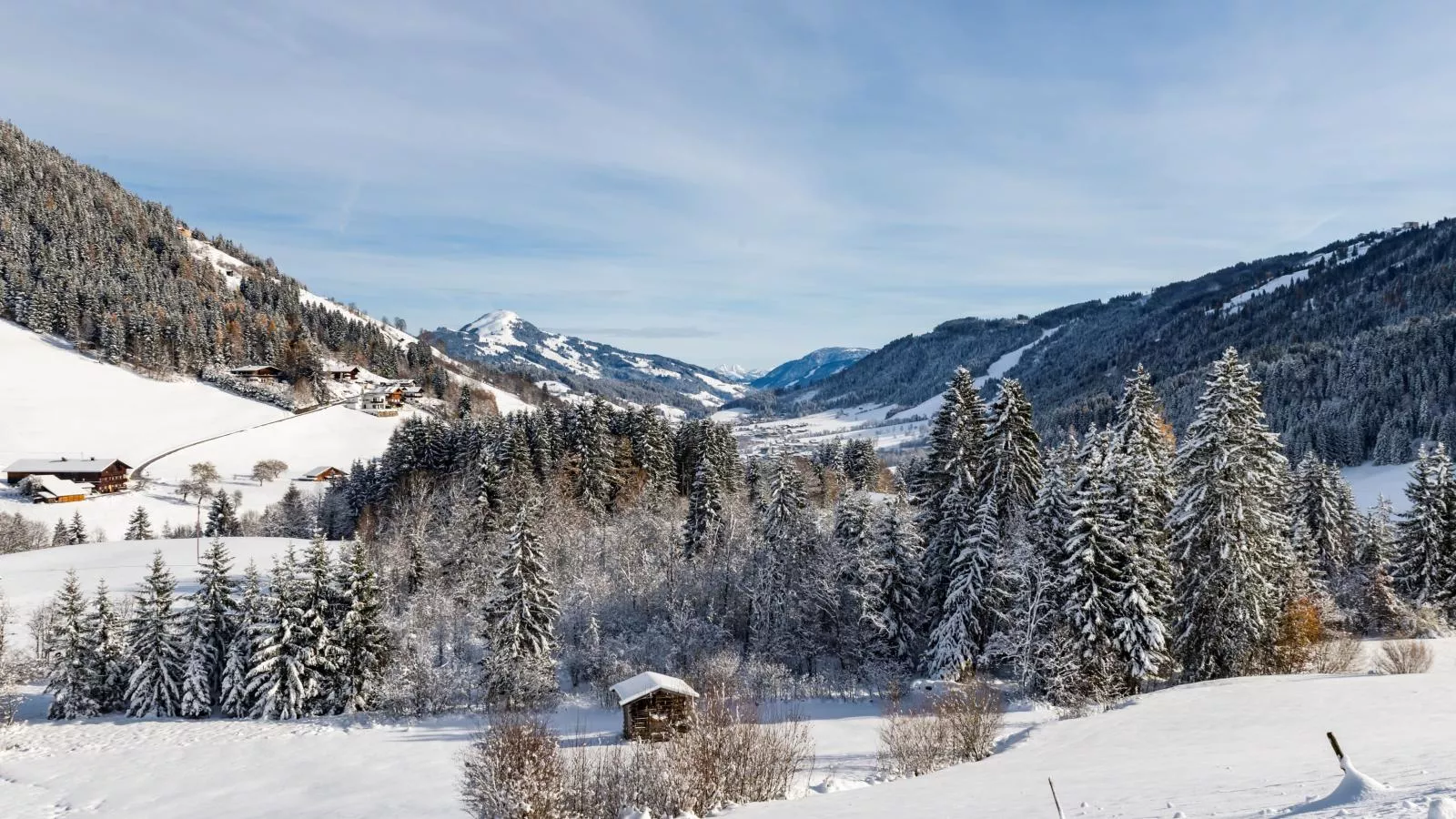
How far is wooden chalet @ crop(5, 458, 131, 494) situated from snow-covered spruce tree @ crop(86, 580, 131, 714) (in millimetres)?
63765

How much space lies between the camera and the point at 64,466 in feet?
298

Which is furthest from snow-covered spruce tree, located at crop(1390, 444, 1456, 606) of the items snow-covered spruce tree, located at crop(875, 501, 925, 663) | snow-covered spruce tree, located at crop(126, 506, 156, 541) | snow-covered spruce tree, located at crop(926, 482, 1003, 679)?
snow-covered spruce tree, located at crop(126, 506, 156, 541)

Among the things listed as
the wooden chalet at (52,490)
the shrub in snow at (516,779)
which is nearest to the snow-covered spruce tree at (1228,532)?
the shrub in snow at (516,779)

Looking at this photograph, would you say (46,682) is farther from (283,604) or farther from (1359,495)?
(1359,495)

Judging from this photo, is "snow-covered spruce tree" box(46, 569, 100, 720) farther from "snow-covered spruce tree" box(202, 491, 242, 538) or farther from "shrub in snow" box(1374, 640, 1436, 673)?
"shrub in snow" box(1374, 640, 1436, 673)

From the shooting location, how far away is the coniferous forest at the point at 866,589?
1314 inches

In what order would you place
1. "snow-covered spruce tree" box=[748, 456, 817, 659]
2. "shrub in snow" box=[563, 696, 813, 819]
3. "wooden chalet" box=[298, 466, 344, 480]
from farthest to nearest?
"wooden chalet" box=[298, 466, 344, 480] < "snow-covered spruce tree" box=[748, 456, 817, 659] < "shrub in snow" box=[563, 696, 813, 819]

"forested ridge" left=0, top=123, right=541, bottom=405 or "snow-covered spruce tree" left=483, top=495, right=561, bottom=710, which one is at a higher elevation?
"forested ridge" left=0, top=123, right=541, bottom=405

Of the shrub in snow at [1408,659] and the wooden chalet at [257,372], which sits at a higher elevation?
the wooden chalet at [257,372]

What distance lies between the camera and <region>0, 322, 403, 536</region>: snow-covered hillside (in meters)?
91.1

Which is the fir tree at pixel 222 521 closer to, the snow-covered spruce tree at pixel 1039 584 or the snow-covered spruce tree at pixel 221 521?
the snow-covered spruce tree at pixel 221 521

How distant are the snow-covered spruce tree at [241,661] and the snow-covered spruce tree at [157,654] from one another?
239 cm

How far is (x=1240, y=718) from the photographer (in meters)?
22.6

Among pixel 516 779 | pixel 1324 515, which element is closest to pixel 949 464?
pixel 516 779
